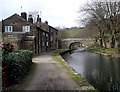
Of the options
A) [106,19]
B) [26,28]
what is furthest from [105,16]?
[26,28]

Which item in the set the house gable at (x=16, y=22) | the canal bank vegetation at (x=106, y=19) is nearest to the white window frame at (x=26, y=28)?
the house gable at (x=16, y=22)

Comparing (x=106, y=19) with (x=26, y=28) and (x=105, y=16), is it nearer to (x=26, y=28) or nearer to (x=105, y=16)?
(x=105, y=16)

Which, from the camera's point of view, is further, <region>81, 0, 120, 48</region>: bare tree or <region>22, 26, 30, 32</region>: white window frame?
<region>81, 0, 120, 48</region>: bare tree

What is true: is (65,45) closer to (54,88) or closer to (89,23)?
(89,23)

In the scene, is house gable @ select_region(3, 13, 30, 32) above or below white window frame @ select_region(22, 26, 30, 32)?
above

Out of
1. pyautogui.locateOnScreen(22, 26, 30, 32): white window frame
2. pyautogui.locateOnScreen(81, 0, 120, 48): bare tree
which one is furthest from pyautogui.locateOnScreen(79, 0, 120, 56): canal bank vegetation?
pyautogui.locateOnScreen(22, 26, 30, 32): white window frame

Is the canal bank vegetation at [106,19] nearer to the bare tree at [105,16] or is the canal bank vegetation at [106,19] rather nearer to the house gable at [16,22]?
the bare tree at [105,16]

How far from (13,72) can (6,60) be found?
72cm

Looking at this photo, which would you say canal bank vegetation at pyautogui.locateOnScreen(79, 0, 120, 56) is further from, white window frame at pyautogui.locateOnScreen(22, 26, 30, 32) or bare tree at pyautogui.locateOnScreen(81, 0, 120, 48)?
white window frame at pyautogui.locateOnScreen(22, 26, 30, 32)

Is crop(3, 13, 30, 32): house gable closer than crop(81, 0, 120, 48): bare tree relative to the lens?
Yes

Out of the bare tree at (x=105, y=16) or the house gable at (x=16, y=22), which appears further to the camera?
the bare tree at (x=105, y=16)

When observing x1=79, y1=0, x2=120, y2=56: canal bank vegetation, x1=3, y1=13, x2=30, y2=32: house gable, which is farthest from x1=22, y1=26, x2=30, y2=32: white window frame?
x1=79, y1=0, x2=120, y2=56: canal bank vegetation

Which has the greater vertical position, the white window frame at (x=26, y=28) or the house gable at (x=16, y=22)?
the house gable at (x=16, y=22)

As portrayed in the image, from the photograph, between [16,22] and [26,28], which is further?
[16,22]
